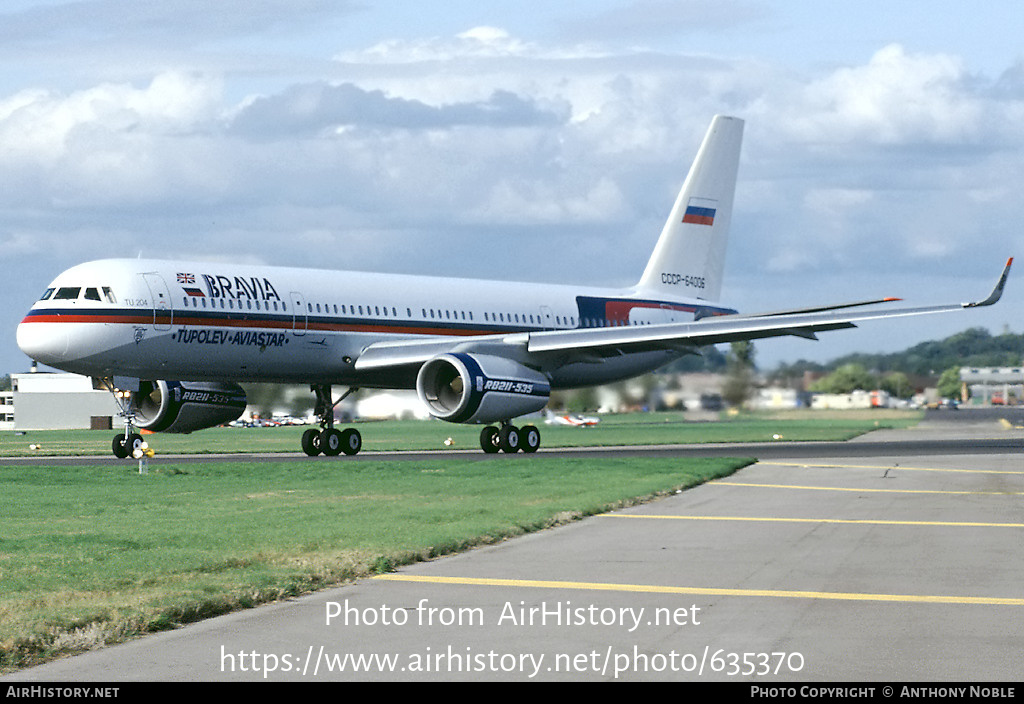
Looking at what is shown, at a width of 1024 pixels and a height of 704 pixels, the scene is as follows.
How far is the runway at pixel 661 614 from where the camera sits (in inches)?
307

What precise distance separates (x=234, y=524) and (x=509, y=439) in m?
19.1

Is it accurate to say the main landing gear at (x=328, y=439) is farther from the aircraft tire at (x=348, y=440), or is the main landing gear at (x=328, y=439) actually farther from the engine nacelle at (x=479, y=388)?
the engine nacelle at (x=479, y=388)

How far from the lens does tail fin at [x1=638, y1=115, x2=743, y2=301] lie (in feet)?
143

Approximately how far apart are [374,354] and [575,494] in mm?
14069

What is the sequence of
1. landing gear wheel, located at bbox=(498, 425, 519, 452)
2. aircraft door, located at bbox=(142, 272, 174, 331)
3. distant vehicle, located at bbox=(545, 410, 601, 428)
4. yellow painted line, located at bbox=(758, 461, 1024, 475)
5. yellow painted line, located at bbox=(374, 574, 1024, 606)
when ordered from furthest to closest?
distant vehicle, located at bbox=(545, 410, 601, 428) → landing gear wheel, located at bbox=(498, 425, 519, 452) → aircraft door, located at bbox=(142, 272, 174, 331) → yellow painted line, located at bbox=(758, 461, 1024, 475) → yellow painted line, located at bbox=(374, 574, 1024, 606)

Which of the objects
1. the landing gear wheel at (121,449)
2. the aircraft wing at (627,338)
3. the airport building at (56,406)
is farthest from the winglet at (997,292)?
the airport building at (56,406)

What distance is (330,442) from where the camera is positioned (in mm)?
34938

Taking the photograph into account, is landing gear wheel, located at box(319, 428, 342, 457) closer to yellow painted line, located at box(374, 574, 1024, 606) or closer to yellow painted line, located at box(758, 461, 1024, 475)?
yellow painted line, located at box(758, 461, 1024, 475)

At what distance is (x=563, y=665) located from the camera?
7.88 metres

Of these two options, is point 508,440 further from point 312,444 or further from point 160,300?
point 160,300

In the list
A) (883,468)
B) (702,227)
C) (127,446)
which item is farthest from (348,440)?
(702,227)

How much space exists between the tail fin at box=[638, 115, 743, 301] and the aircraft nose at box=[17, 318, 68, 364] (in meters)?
19.2

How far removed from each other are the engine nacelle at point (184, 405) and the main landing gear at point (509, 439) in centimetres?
645

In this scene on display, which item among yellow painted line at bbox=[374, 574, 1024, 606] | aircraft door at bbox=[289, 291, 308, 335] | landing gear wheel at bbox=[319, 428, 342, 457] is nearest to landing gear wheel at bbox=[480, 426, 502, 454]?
landing gear wheel at bbox=[319, 428, 342, 457]
